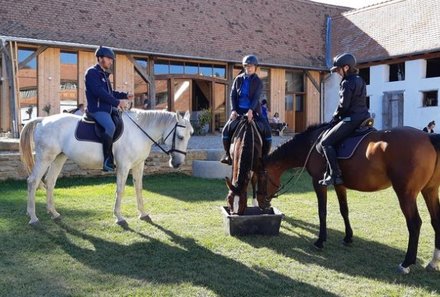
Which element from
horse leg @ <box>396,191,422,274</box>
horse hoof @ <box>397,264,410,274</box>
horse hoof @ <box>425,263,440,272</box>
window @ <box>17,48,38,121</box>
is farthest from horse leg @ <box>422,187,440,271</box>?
window @ <box>17,48,38,121</box>

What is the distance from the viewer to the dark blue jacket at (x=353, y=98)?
565 centimetres

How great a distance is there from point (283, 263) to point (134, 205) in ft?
13.2

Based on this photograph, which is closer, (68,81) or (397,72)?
(68,81)

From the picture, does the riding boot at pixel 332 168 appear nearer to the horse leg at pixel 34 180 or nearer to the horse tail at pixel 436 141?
the horse tail at pixel 436 141

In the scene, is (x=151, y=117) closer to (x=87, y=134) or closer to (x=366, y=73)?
(x=87, y=134)

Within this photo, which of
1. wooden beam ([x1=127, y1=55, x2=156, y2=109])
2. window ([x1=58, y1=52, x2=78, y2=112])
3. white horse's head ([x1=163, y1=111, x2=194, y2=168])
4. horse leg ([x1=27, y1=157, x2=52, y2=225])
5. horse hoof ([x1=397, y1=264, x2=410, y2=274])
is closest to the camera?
horse hoof ([x1=397, y1=264, x2=410, y2=274])

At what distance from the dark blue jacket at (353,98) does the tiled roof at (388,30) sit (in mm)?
17540

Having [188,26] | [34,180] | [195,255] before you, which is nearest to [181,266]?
[195,255]

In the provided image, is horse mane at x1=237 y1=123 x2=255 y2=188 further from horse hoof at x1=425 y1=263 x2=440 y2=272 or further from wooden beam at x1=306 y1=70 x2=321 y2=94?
wooden beam at x1=306 y1=70 x2=321 y2=94

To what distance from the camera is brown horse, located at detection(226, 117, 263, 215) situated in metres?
6.19

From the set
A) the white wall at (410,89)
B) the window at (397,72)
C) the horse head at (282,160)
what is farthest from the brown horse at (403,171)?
the window at (397,72)

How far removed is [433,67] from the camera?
22.2m

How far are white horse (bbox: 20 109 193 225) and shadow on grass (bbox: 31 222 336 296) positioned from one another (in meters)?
1.07

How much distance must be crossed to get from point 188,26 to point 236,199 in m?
16.7
